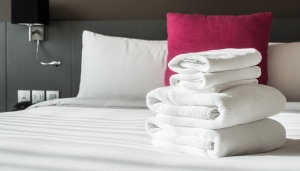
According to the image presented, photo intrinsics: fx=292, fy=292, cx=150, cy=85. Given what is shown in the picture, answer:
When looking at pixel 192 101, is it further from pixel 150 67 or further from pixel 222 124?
pixel 150 67

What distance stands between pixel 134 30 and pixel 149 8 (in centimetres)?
22

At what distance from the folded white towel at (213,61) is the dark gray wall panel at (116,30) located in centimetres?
164

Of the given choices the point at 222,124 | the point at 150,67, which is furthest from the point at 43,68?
the point at 222,124

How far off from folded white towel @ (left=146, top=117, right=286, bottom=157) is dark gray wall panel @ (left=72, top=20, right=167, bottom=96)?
163 centimetres

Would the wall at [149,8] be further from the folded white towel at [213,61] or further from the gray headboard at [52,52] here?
the folded white towel at [213,61]

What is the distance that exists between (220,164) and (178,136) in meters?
0.15

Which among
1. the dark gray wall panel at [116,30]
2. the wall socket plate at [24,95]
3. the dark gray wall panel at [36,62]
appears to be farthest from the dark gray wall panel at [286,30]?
the wall socket plate at [24,95]

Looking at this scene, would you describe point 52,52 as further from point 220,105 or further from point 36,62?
point 220,105

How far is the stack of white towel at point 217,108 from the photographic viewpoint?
0.61 metres

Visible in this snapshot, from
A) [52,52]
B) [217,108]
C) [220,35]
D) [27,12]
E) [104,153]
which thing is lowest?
[104,153]

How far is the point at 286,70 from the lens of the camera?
165 cm

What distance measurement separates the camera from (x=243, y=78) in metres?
0.69

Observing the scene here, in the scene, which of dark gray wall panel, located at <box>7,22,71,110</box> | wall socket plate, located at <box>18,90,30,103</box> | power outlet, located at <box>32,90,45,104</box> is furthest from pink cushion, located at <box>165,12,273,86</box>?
wall socket plate, located at <box>18,90,30,103</box>

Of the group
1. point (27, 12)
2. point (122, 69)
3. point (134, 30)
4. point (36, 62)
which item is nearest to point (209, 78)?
point (122, 69)
